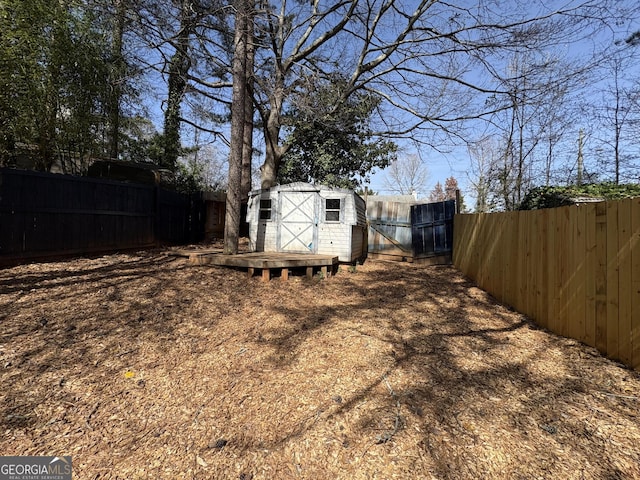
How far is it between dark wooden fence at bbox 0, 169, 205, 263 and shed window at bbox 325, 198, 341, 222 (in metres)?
4.93

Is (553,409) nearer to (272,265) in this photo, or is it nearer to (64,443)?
(64,443)

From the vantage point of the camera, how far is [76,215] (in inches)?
263

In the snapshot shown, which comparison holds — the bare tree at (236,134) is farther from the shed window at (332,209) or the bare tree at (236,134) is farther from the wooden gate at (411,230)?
the wooden gate at (411,230)

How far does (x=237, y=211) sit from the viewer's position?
691 centimetres

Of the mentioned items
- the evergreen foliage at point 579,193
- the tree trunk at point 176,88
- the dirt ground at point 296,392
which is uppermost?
the tree trunk at point 176,88

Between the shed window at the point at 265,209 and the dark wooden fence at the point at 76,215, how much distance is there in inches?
122

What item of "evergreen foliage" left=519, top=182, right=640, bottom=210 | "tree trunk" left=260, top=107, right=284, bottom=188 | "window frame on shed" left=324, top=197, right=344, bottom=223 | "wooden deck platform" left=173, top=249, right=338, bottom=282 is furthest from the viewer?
"tree trunk" left=260, top=107, right=284, bottom=188

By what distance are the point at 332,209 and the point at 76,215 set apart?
570 centimetres

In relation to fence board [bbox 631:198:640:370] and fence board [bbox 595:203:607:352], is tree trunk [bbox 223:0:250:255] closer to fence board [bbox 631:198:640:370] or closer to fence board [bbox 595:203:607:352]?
fence board [bbox 595:203:607:352]

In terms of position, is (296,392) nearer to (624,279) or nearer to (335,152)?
(624,279)

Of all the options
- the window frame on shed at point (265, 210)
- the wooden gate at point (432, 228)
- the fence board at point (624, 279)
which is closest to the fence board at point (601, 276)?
the fence board at point (624, 279)

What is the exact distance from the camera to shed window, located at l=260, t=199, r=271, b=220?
8.40 m

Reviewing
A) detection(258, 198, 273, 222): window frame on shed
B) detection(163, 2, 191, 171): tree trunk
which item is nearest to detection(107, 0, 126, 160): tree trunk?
detection(163, 2, 191, 171): tree trunk

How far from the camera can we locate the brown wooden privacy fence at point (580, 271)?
2.71 metres
